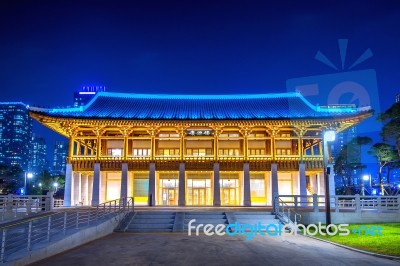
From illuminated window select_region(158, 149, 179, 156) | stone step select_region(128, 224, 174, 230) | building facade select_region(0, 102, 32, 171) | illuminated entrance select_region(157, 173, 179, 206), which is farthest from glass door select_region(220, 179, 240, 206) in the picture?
building facade select_region(0, 102, 32, 171)

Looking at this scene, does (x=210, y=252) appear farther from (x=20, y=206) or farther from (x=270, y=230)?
(x=20, y=206)

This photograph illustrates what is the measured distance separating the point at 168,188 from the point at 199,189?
3074mm

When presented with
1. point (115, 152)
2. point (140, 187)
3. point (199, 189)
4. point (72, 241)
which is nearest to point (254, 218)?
point (72, 241)

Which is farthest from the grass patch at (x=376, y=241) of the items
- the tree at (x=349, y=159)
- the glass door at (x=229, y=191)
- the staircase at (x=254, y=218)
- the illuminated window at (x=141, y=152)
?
the tree at (x=349, y=159)

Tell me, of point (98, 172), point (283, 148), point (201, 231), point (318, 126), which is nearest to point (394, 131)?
point (318, 126)

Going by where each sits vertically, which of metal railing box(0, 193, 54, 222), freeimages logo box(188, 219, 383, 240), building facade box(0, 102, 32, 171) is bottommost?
freeimages logo box(188, 219, 383, 240)

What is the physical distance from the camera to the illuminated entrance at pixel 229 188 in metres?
37.8

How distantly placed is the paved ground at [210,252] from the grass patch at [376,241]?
0.94m

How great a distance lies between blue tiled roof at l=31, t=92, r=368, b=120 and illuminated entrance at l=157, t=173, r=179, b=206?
248 inches

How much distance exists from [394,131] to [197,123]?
1948 cm

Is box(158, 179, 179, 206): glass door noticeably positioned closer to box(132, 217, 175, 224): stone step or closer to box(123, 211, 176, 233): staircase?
box(123, 211, 176, 233): staircase

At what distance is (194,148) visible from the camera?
38250mm

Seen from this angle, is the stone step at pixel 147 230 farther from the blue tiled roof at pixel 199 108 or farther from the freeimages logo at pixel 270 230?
the blue tiled roof at pixel 199 108

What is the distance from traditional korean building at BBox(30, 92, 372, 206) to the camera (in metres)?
34.2
